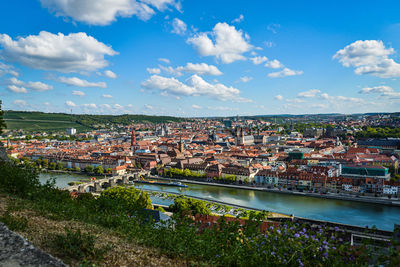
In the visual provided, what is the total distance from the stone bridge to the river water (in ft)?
22.7

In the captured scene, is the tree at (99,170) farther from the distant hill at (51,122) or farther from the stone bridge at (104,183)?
the distant hill at (51,122)

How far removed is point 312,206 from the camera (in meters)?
20.0

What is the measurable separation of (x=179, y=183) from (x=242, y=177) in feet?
20.0

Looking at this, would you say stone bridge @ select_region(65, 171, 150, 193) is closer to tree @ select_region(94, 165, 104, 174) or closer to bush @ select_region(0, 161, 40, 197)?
tree @ select_region(94, 165, 104, 174)

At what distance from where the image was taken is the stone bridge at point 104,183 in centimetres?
2503

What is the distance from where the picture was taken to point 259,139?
6694 cm

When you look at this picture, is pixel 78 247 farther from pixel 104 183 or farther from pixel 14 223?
pixel 104 183

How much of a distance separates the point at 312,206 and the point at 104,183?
19.8m

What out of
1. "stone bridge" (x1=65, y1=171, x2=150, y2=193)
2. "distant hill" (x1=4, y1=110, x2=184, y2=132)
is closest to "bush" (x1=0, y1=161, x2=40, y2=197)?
"stone bridge" (x1=65, y1=171, x2=150, y2=193)

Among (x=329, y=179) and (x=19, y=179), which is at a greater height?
(x=19, y=179)

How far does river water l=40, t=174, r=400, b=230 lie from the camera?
17.2 metres

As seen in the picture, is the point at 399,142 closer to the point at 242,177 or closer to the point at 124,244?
the point at 242,177

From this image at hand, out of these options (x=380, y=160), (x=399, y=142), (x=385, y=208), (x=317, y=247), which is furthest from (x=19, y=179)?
(x=399, y=142)

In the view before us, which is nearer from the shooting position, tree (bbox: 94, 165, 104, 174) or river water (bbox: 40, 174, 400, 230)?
river water (bbox: 40, 174, 400, 230)
